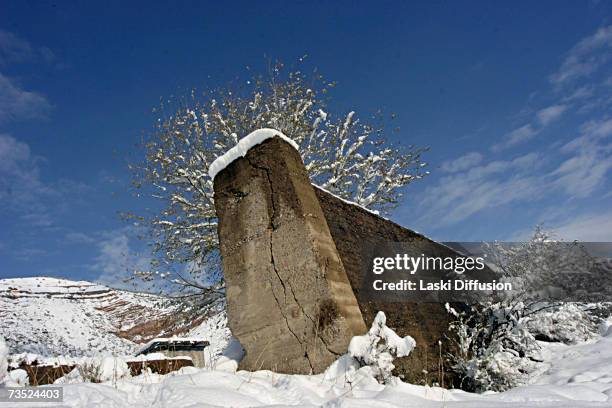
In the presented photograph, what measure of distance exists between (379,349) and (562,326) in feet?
10.1

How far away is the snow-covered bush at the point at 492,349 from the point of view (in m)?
3.60

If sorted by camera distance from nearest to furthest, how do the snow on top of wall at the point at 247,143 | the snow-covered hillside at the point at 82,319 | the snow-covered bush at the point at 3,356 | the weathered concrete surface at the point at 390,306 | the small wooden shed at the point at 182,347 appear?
the snow-covered bush at the point at 3,356
the weathered concrete surface at the point at 390,306
the snow on top of wall at the point at 247,143
the small wooden shed at the point at 182,347
the snow-covered hillside at the point at 82,319

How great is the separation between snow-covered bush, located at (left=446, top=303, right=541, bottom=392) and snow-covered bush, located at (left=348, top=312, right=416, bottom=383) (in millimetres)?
646

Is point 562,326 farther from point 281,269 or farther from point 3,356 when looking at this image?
point 3,356

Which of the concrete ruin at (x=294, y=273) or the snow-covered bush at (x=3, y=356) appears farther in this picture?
the concrete ruin at (x=294, y=273)

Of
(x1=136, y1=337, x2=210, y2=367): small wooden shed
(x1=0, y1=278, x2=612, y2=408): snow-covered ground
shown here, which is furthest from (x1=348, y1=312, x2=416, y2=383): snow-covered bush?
(x1=136, y1=337, x2=210, y2=367): small wooden shed

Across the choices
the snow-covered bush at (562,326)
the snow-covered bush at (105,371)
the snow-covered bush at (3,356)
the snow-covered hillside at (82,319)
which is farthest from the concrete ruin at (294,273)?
the snow-covered hillside at (82,319)

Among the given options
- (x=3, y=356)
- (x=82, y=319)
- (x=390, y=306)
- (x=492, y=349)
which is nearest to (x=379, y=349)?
(x=390, y=306)

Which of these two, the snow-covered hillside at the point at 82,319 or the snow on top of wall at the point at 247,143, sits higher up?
the snow on top of wall at the point at 247,143

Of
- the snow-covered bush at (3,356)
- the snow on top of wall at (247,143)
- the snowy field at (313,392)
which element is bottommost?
the snowy field at (313,392)

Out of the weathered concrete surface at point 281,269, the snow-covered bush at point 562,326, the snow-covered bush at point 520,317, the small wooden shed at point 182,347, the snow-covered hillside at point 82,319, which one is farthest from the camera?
the snow-covered hillside at point 82,319

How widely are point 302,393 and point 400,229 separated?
2390 millimetres

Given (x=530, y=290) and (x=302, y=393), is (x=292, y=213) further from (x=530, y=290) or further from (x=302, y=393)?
(x=530, y=290)

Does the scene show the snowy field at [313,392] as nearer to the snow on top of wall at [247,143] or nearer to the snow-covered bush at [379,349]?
the snow-covered bush at [379,349]
